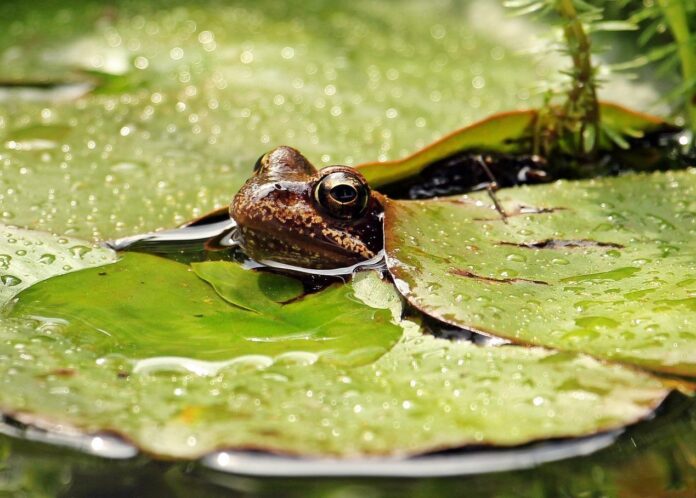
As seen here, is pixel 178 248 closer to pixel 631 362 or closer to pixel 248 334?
pixel 248 334

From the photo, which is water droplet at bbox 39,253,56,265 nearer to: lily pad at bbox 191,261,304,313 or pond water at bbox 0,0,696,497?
pond water at bbox 0,0,696,497

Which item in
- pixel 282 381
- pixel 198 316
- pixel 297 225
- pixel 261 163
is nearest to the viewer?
pixel 282 381

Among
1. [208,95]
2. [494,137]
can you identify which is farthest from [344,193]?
[208,95]

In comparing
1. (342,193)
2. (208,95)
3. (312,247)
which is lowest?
(312,247)

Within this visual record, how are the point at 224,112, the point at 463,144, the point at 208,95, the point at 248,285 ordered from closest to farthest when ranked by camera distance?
the point at 248,285
the point at 463,144
the point at 224,112
the point at 208,95

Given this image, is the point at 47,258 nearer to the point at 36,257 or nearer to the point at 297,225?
the point at 36,257

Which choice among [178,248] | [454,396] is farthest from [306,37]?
[454,396]

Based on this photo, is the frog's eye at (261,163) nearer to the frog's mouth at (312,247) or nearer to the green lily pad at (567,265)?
the frog's mouth at (312,247)
